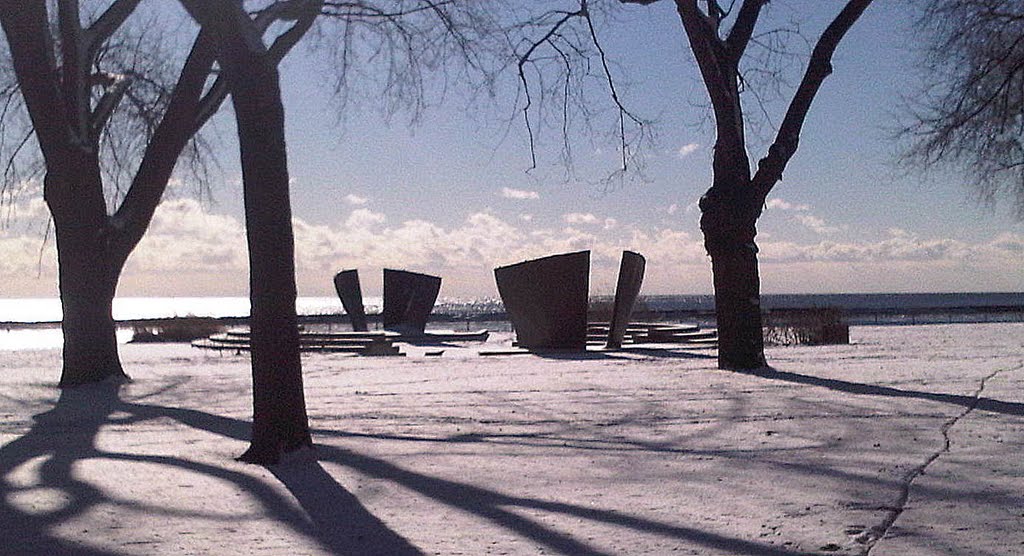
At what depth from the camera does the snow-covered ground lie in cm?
416

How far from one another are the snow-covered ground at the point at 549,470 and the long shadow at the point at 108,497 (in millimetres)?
19

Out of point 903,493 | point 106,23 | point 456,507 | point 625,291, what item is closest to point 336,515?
point 456,507

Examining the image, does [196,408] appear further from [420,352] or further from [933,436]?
[420,352]

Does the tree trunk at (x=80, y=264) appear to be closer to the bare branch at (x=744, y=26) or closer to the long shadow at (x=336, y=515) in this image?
the long shadow at (x=336, y=515)

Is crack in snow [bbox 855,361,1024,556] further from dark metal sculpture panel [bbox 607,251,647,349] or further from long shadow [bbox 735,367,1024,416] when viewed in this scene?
dark metal sculpture panel [bbox 607,251,647,349]

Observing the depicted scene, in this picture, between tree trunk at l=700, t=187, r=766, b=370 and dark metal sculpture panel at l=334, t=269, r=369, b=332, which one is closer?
tree trunk at l=700, t=187, r=766, b=370

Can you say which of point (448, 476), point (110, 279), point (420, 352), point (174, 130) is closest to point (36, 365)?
point (110, 279)

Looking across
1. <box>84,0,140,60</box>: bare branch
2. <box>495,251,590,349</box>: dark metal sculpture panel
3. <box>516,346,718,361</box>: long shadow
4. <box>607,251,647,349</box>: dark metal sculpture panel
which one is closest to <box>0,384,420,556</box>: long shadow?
<box>84,0,140,60</box>: bare branch

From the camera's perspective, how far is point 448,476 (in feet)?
18.0

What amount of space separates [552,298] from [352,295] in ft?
43.3

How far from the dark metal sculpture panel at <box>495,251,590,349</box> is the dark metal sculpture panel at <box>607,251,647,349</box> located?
816 mm

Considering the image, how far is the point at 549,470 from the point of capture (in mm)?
5559

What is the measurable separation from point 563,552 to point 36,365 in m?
14.3

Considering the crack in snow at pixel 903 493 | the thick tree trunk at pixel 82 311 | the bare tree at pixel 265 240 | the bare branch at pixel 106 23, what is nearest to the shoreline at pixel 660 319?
the bare branch at pixel 106 23
